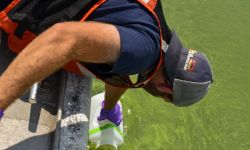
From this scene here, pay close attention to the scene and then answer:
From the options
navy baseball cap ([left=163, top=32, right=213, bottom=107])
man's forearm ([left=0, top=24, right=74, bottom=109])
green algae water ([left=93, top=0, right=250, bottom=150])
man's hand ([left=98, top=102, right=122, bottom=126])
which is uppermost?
man's forearm ([left=0, top=24, right=74, bottom=109])

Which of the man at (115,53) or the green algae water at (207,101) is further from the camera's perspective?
the green algae water at (207,101)

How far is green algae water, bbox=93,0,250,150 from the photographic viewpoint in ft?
9.69

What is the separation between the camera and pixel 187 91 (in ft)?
7.50

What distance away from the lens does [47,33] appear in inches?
68.8

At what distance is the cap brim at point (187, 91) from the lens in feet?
7.32

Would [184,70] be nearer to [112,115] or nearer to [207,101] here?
[112,115]

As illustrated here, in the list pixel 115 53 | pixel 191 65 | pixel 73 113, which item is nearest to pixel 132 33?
pixel 115 53

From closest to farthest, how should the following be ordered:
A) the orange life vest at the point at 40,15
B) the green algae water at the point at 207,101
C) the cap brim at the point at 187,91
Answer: the orange life vest at the point at 40,15 < the cap brim at the point at 187,91 < the green algae water at the point at 207,101

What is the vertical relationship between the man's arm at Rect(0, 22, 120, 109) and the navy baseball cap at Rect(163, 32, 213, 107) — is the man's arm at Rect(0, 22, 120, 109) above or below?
above

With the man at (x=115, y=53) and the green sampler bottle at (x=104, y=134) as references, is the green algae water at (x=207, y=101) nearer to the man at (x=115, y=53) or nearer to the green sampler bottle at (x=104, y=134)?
the green sampler bottle at (x=104, y=134)

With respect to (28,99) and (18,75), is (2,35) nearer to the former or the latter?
(28,99)

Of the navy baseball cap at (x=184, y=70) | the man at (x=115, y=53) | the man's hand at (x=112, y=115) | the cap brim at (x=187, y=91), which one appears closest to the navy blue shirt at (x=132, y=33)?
the man at (x=115, y=53)

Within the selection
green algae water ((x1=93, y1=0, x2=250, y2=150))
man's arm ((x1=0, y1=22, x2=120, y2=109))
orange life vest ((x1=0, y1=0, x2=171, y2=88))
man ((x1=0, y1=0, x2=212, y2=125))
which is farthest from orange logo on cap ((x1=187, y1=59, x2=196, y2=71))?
green algae water ((x1=93, y1=0, x2=250, y2=150))

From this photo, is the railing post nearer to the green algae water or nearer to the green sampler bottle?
the green sampler bottle
